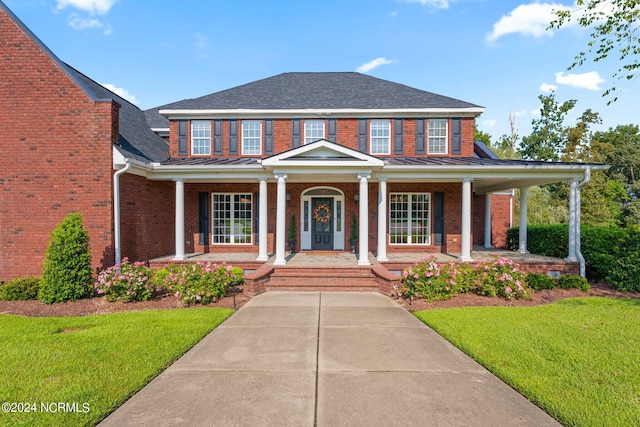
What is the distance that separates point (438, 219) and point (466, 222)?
2.15m

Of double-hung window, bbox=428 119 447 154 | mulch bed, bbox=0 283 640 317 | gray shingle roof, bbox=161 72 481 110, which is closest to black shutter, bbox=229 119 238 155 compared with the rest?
gray shingle roof, bbox=161 72 481 110

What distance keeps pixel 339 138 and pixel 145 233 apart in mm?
8107

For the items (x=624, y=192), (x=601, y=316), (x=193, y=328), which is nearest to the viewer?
(x=193, y=328)

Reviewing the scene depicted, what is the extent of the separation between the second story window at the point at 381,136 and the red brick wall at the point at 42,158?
926cm

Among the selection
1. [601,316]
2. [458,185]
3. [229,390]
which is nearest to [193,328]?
[229,390]

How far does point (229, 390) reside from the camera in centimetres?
381

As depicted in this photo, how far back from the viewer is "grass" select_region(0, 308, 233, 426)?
3.48 m

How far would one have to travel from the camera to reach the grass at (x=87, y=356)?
348 centimetres

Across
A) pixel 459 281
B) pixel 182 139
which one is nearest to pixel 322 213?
pixel 459 281

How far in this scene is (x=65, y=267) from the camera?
26.6 feet

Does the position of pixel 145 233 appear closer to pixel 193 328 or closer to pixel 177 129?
pixel 177 129

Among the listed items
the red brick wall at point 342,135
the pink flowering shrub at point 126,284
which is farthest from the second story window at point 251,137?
the pink flowering shrub at point 126,284

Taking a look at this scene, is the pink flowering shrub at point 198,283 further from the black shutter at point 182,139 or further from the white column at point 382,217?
the black shutter at point 182,139

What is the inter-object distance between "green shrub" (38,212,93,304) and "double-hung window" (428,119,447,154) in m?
12.4
